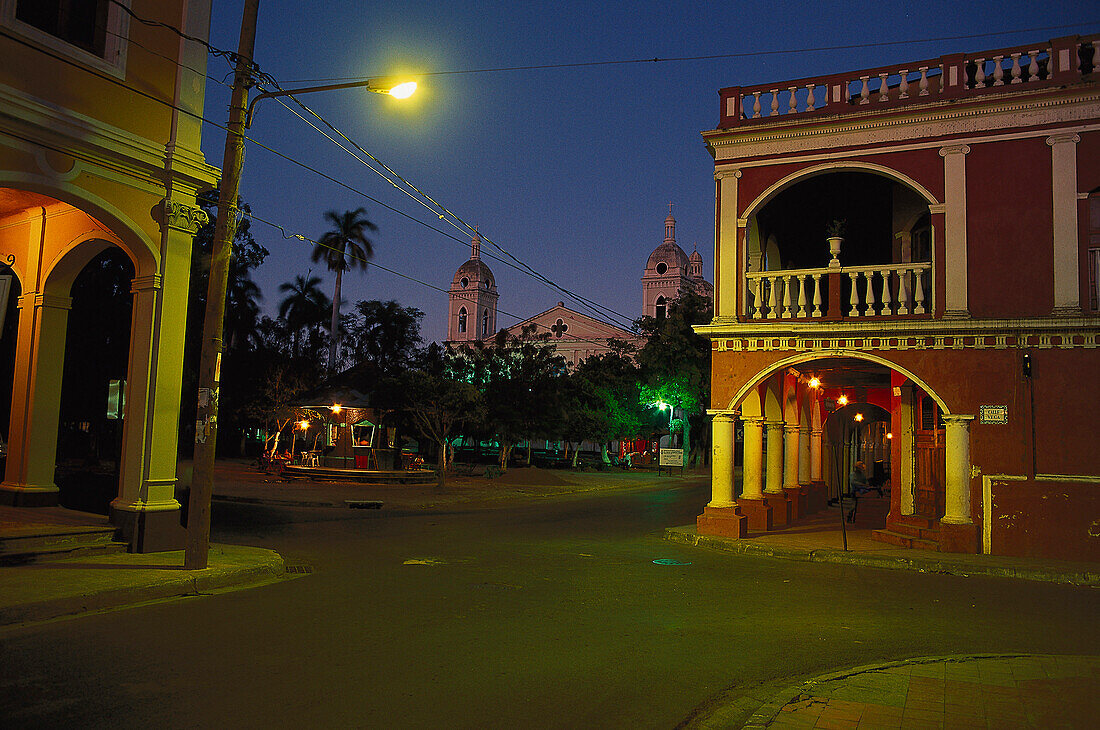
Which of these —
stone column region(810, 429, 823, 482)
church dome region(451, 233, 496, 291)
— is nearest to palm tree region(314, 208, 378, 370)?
church dome region(451, 233, 496, 291)

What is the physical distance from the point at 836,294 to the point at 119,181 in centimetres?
1231

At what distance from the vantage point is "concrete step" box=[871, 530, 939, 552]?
14.3 metres

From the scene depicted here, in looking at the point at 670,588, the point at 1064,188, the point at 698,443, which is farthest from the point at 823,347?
the point at 698,443

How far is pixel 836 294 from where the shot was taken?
15.4m

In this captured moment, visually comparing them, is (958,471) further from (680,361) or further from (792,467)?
(680,361)

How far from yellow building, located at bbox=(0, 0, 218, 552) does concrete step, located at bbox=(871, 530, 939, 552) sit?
12.3m

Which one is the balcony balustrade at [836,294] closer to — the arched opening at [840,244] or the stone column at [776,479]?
the arched opening at [840,244]

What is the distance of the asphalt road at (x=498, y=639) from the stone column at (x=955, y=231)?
16.7 ft

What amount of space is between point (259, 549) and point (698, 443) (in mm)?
44004

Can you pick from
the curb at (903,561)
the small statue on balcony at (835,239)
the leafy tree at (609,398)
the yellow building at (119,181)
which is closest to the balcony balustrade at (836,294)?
the small statue on balcony at (835,239)

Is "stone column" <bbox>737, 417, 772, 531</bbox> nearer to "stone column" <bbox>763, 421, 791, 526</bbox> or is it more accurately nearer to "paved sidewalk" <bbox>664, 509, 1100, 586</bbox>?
"paved sidewalk" <bbox>664, 509, 1100, 586</bbox>

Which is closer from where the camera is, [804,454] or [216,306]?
[216,306]

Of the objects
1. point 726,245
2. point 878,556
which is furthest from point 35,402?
point 878,556

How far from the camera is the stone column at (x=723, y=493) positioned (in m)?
15.4
